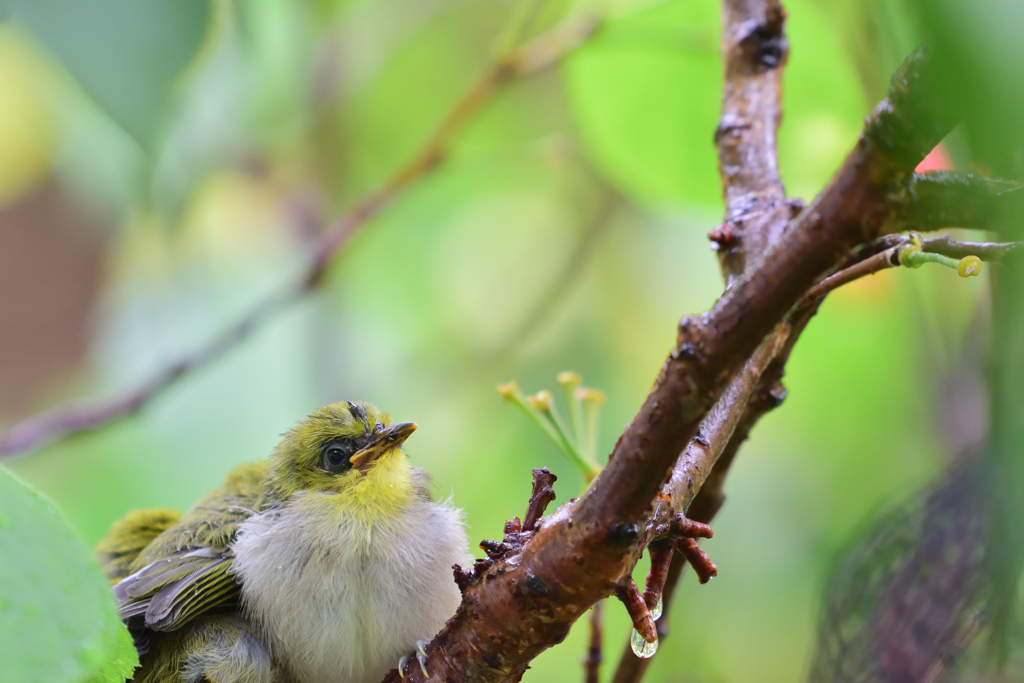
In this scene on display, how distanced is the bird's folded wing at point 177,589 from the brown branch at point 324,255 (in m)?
0.72

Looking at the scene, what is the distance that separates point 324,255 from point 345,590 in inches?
46.1

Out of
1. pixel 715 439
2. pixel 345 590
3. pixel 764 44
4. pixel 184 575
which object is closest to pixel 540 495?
pixel 715 439

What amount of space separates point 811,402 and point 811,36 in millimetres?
1335

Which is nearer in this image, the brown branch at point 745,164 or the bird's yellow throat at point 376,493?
the brown branch at point 745,164

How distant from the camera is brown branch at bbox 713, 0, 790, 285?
1366 millimetres

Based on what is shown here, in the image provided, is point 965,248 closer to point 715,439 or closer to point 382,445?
point 715,439

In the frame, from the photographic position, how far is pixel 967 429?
8.34 feet

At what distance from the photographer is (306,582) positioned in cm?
145

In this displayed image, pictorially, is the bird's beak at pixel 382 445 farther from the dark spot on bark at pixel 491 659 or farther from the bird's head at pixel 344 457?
the dark spot on bark at pixel 491 659

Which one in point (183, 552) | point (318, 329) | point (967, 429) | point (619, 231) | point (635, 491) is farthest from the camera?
point (619, 231)

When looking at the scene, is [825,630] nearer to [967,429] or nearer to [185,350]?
[967,429]

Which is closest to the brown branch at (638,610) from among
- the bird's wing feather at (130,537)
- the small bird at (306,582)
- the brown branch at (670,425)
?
the brown branch at (670,425)

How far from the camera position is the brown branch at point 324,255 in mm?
2168

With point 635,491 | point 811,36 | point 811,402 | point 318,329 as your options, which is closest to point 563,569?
point 635,491
